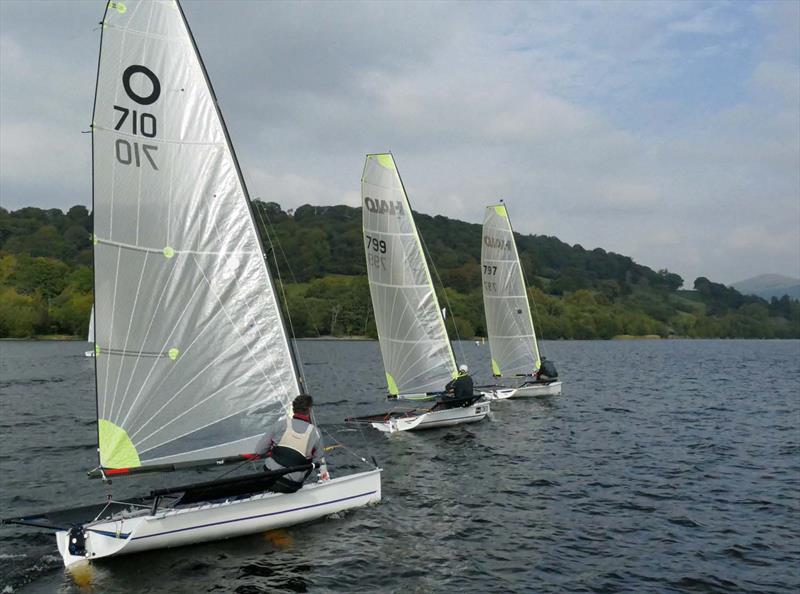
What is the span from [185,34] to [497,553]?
1081cm

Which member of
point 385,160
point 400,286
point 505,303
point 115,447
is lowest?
point 115,447

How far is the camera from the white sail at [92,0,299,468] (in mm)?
10969

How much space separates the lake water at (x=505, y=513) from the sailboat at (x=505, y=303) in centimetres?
598

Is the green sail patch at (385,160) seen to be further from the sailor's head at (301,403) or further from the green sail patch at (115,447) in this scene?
the green sail patch at (115,447)

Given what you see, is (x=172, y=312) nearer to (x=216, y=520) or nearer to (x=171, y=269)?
(x=171, y=269)

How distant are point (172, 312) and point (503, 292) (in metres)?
26.2

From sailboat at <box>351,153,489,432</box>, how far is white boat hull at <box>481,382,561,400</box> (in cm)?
765

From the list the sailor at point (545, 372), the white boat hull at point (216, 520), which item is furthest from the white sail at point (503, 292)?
the white boat hull at point (216, 520)

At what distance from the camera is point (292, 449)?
11.9 m

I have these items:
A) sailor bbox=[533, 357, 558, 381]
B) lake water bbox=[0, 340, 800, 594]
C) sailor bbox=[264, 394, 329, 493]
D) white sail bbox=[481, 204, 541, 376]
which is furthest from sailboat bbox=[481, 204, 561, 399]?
sailor bbox=[264, 394, 329, 493]

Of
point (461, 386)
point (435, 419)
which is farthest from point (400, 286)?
point (435, 419)

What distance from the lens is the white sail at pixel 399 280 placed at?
25.4 meters

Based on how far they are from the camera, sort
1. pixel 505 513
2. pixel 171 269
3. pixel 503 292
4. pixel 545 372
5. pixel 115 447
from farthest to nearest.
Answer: pixel 503 292
pixel 545 372
pixel 505 513
pixel 171 269
pixel 115 447

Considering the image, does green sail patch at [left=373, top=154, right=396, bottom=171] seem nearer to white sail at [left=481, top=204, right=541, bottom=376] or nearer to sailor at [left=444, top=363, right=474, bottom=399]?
sailor at [left=444, top=363, right=474, bottom=399]
